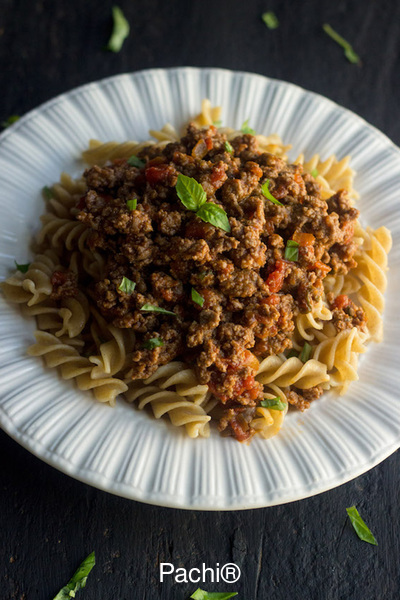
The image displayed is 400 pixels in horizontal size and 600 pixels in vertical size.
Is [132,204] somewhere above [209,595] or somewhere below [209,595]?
above

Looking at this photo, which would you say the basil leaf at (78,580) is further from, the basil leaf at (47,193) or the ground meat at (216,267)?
the basil leaf at (47,193)

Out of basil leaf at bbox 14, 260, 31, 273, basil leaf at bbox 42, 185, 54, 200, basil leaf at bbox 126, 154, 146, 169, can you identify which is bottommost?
basil leaf at bbox 14, 260, 31, 273

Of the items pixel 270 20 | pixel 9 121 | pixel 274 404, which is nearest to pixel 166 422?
pixel 274 404

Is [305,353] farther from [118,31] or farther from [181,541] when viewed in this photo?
[118,31]

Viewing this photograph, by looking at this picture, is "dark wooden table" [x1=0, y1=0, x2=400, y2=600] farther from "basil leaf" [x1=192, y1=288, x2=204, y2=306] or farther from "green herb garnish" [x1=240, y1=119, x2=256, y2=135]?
"green herb garnish" [x1=240, y1=119, x2=256, y2=135]

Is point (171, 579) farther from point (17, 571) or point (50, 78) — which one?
point (50, 78)

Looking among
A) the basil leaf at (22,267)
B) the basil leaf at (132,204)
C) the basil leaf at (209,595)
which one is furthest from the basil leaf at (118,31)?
the basil leaf at (209,595)

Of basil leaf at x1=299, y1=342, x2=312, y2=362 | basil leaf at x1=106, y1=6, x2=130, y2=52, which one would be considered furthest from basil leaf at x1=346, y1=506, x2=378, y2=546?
basil leaf at x1=106, y1=6, x2=130, y2=52
